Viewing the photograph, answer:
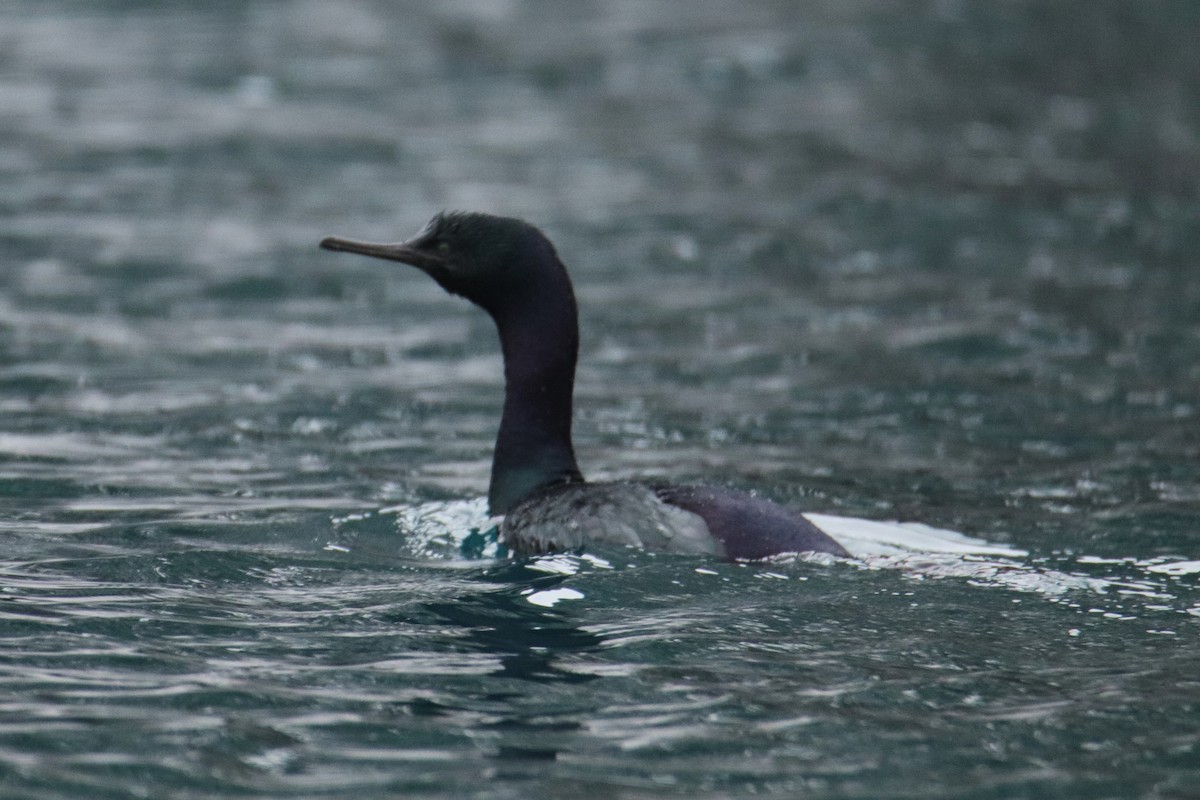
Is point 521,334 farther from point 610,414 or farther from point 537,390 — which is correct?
point 610,414

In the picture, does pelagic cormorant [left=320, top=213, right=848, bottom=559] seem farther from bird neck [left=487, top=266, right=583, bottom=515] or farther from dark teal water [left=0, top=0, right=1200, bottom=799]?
dark teal water [left=0, top=0, right=1200, bottom=799]

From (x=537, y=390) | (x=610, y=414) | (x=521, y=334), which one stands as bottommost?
(x=610, y=414)

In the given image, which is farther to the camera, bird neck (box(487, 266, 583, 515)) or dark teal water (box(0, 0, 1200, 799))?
bird neck (box(487, 266, 583, 515))

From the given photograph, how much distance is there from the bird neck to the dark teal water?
0.35 m

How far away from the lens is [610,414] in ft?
30.9

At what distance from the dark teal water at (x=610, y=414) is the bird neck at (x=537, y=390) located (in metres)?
0.35

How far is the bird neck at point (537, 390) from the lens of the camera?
6.95m

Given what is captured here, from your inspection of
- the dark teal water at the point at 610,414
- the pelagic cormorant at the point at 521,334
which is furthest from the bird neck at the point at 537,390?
the dark teal water at the point at 610,414

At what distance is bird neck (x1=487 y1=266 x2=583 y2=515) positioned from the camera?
6.95 m

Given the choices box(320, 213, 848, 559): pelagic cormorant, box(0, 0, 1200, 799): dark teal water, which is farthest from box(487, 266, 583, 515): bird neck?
box(0, 0, 1200, 799): dark teal water

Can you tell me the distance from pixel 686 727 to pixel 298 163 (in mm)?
11837

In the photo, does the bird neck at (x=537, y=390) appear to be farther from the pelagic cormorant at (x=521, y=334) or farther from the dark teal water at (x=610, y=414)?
the dark teal water at (x=610, y=414)

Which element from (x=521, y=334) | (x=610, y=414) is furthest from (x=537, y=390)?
(x=610, y=414)

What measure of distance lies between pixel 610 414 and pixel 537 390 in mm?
2469
